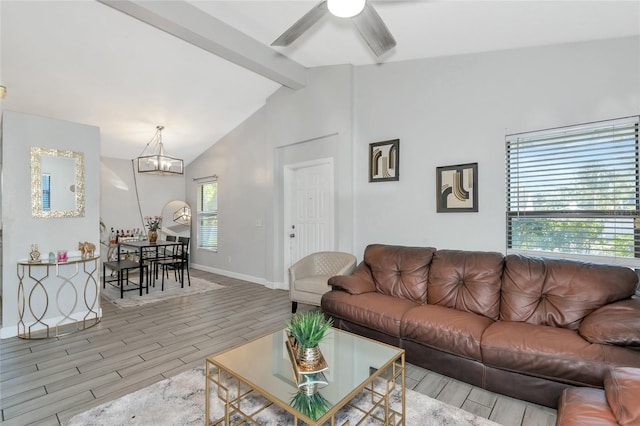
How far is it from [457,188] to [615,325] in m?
1.74

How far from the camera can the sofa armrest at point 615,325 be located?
1.82 m

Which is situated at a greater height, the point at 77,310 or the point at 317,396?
the point at 317,396

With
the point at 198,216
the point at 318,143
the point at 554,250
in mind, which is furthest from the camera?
the point at 198,216

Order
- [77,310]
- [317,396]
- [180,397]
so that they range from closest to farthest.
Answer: [317,396]
[180,397]
[77,310]

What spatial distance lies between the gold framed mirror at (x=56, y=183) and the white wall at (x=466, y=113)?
3.40m

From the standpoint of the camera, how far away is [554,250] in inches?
112

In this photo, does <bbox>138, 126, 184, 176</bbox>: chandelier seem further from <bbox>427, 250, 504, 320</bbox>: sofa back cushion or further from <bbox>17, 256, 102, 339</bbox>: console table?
<bbox>427, 250, 504, 320</bbox>: sofa back cushion

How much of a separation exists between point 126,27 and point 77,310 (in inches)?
126

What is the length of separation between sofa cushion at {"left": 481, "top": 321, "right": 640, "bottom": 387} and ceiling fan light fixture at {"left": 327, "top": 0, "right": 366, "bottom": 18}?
7.69 feet

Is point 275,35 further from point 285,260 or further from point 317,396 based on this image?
point 317,396

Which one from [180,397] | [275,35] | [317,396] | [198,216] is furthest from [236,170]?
[317,396]

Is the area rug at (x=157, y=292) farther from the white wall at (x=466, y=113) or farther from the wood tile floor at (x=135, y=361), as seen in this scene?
the white wall at (x=466, y=113)

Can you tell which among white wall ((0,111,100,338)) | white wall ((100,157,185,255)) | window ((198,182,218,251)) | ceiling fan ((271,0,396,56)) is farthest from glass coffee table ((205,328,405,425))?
white wall ((100,157,185,255))

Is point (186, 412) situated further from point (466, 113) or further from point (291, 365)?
point (466, 113)
